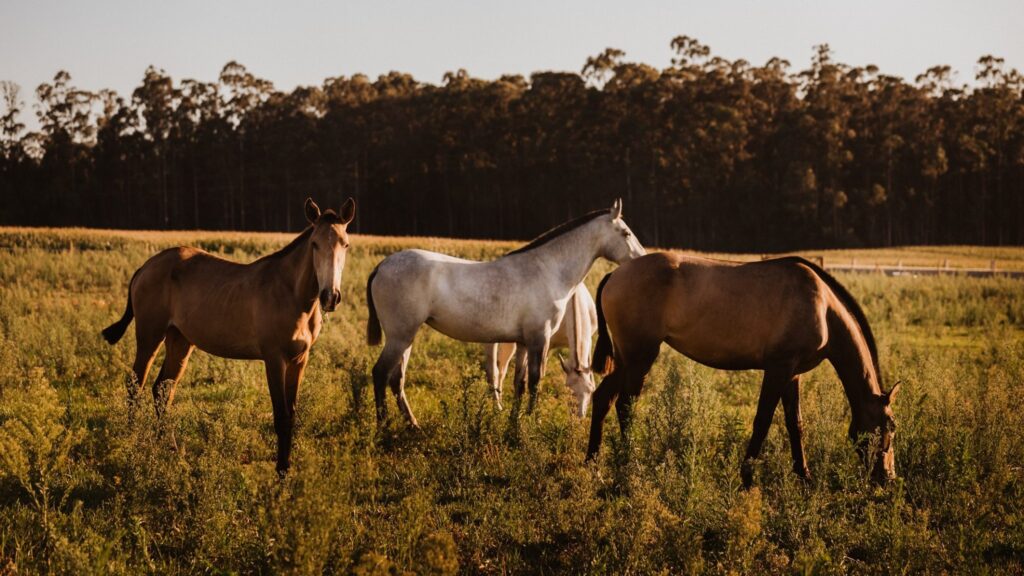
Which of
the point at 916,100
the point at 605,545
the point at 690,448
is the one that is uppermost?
the point at 916,100

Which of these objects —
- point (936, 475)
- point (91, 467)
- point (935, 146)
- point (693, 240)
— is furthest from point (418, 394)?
point (935, 146)

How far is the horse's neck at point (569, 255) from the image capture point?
28.2ft

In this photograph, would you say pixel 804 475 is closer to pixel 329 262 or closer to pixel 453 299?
pixel 453 299

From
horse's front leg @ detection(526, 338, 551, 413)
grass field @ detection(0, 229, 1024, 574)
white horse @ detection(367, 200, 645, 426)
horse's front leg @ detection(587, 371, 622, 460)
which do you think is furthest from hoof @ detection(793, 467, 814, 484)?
white horse @ detection(367, 200, 645, 426)

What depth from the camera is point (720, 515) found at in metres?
5.35

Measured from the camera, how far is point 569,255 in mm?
8656

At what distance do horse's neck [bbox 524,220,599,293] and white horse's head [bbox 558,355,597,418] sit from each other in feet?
3.89

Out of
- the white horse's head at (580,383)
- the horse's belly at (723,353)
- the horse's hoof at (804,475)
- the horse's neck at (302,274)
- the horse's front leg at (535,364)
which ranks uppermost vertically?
the horse's neck at (302,274)

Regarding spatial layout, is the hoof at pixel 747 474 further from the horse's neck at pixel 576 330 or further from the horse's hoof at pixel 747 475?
the horse's neck at pixel 576 330

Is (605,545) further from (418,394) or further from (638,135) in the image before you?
(638,135)

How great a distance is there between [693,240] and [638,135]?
374 inches

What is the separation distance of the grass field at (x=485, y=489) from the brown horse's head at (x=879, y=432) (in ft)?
0.50

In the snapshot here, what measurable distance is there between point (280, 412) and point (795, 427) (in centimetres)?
463

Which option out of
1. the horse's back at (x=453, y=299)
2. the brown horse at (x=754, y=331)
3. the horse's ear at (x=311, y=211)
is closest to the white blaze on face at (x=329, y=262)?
the horse's ear at (x=311, y=211)
